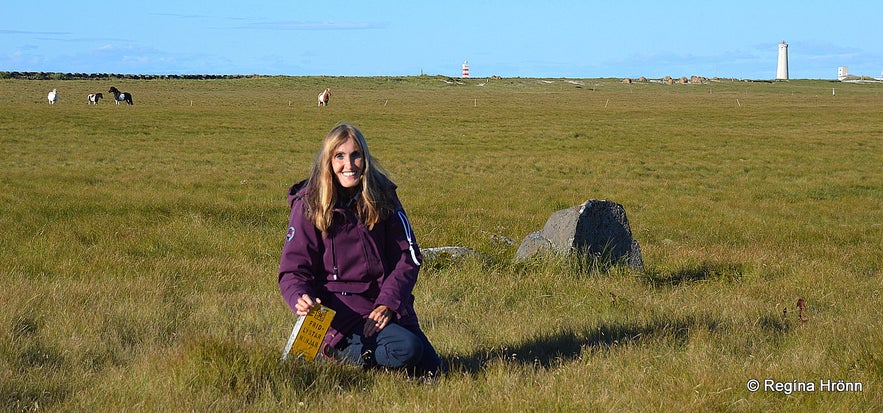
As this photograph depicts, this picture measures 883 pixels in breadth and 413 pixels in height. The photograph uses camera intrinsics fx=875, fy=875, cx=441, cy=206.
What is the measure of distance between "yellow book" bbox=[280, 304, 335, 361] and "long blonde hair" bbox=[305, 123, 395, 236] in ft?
1.62

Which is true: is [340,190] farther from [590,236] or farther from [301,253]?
[590,236]

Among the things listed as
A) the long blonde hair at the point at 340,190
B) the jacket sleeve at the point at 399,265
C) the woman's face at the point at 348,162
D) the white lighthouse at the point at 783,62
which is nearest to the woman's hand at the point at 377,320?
the jacket sleeve at the point at 399,265

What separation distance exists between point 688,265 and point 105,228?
22.7ft

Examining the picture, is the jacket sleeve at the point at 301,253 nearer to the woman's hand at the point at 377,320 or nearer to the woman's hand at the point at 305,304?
the woman's hand at the point at 305,304

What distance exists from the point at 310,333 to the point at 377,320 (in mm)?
383

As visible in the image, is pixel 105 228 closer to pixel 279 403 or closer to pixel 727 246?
pixel 279 403

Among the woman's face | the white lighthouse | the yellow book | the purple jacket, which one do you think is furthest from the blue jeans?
the white lighthouse

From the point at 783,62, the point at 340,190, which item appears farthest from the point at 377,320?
the point at 783,62

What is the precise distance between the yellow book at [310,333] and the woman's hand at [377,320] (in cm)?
25

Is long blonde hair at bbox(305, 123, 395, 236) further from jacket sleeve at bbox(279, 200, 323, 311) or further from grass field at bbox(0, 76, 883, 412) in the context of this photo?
grass field at bbox(0, 76, 883, 412)

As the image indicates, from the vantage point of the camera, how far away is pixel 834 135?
131ft

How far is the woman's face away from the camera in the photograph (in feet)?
16.3

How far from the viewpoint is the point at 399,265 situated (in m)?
4.88

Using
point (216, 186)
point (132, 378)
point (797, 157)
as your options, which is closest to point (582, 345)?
point (132, 378)
